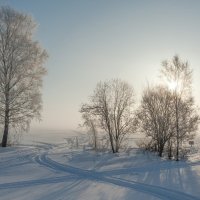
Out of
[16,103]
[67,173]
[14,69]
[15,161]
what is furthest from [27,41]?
[67,173]

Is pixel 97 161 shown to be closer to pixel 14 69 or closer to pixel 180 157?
pixel 180 157

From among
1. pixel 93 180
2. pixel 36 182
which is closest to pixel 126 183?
pixel 93 180

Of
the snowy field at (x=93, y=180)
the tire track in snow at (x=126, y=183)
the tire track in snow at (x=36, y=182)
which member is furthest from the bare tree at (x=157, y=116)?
the tire track in snow at (x=36, y=182)

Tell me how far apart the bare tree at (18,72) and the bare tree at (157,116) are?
10.0 meters

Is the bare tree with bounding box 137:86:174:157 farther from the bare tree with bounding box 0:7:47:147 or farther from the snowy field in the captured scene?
the bare tree with bounding box 0:7:47:147

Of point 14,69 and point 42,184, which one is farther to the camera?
point 14,69

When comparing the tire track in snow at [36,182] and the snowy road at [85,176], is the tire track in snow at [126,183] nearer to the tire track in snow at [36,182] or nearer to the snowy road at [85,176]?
the snowy road at [85,176]

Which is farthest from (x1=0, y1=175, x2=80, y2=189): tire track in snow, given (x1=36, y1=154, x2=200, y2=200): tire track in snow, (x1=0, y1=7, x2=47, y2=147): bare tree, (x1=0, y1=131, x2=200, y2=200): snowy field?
(x1=0, y1=7, x2=47, y2=147): bare tree

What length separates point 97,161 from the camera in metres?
23.3

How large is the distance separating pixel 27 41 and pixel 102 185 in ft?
65.0

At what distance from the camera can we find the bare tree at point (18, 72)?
29.6 metres

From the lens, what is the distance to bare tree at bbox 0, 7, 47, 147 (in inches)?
1164

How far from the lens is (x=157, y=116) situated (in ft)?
101

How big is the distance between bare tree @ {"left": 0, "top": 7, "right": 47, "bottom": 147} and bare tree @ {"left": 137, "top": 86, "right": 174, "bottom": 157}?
32.9 ft
